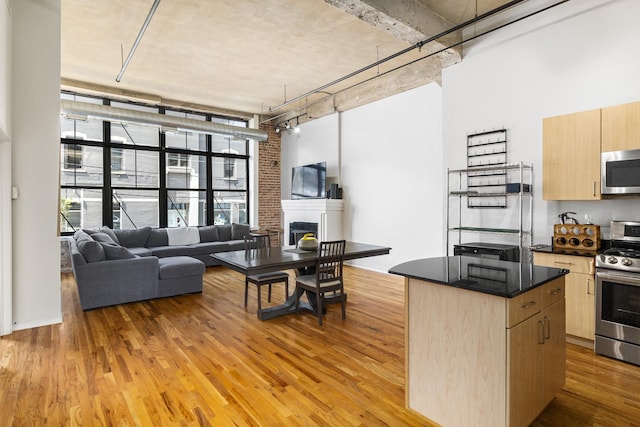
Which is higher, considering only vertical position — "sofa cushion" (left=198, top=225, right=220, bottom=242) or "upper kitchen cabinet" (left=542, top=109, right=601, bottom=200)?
"upper kitchen cabinet" (left=542, top=109, right=601, bottom=200)

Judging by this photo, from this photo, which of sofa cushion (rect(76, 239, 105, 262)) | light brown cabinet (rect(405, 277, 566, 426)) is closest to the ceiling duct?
sofa cushion (rect(76, 239, 105, 262))

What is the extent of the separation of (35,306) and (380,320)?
12.5ft

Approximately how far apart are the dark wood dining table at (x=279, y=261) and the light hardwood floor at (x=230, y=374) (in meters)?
0.21

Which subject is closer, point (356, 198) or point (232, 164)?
point (356, 198)

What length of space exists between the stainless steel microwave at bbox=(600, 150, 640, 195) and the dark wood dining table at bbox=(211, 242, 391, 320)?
93.6 inches

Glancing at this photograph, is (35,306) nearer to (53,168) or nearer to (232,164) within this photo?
(53,168)

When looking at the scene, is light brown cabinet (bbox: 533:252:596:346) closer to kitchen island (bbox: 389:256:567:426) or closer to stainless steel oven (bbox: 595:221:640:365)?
stainless steel oven (bbox: 595:221:640:365)

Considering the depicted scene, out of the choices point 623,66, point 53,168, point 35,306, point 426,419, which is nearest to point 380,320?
point 426,419

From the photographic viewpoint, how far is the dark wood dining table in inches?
143

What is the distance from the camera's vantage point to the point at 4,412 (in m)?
2.30

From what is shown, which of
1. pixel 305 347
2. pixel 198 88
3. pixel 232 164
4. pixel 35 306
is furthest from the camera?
pixel 232 164

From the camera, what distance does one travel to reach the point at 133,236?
23.1 ft

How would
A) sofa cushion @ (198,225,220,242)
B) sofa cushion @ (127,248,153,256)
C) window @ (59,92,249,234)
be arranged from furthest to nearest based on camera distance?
sofa cushion @ (198,225,220,242) → window @ (59,92,249,234) → sofa cushion @ (127,248,153,256)

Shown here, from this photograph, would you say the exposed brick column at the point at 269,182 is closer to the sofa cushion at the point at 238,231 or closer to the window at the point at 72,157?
the sofa cushion at the point at 238,231
